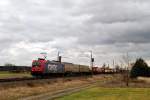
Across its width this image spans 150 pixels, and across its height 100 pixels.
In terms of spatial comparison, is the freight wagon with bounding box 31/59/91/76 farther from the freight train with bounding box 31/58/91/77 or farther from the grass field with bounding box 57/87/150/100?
the grass field with bounding box 57/87/150/100

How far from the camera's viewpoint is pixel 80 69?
98.1 meters

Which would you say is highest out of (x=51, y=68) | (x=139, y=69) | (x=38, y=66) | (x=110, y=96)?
(x=139, y=69)

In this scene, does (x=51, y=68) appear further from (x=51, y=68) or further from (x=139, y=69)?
(x=139, y=69)

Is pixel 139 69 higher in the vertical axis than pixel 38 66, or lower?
higher

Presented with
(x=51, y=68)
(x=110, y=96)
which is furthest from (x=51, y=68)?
(x=110, y=96)

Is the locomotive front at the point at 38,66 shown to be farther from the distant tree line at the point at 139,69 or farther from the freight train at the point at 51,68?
the distant tree line at the point at 139,69

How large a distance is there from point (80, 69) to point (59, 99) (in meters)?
67.1

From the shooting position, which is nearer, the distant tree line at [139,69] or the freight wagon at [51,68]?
the freight wagon at [51,68]

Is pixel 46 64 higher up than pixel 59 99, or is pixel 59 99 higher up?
pixel 46 64

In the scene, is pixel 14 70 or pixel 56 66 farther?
pixel 14 70

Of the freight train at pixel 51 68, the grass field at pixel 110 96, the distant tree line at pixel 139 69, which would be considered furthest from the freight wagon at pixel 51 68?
the grass field at pixel 110 96

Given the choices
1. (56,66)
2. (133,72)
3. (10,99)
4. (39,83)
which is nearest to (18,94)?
(10,99)

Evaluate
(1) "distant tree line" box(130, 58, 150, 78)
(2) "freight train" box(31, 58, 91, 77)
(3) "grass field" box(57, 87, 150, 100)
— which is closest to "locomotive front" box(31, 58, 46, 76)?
(2) "freight train" box(31, 58, 91, 77)

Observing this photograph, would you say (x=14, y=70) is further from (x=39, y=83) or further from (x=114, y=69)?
(x=114, y=69)
